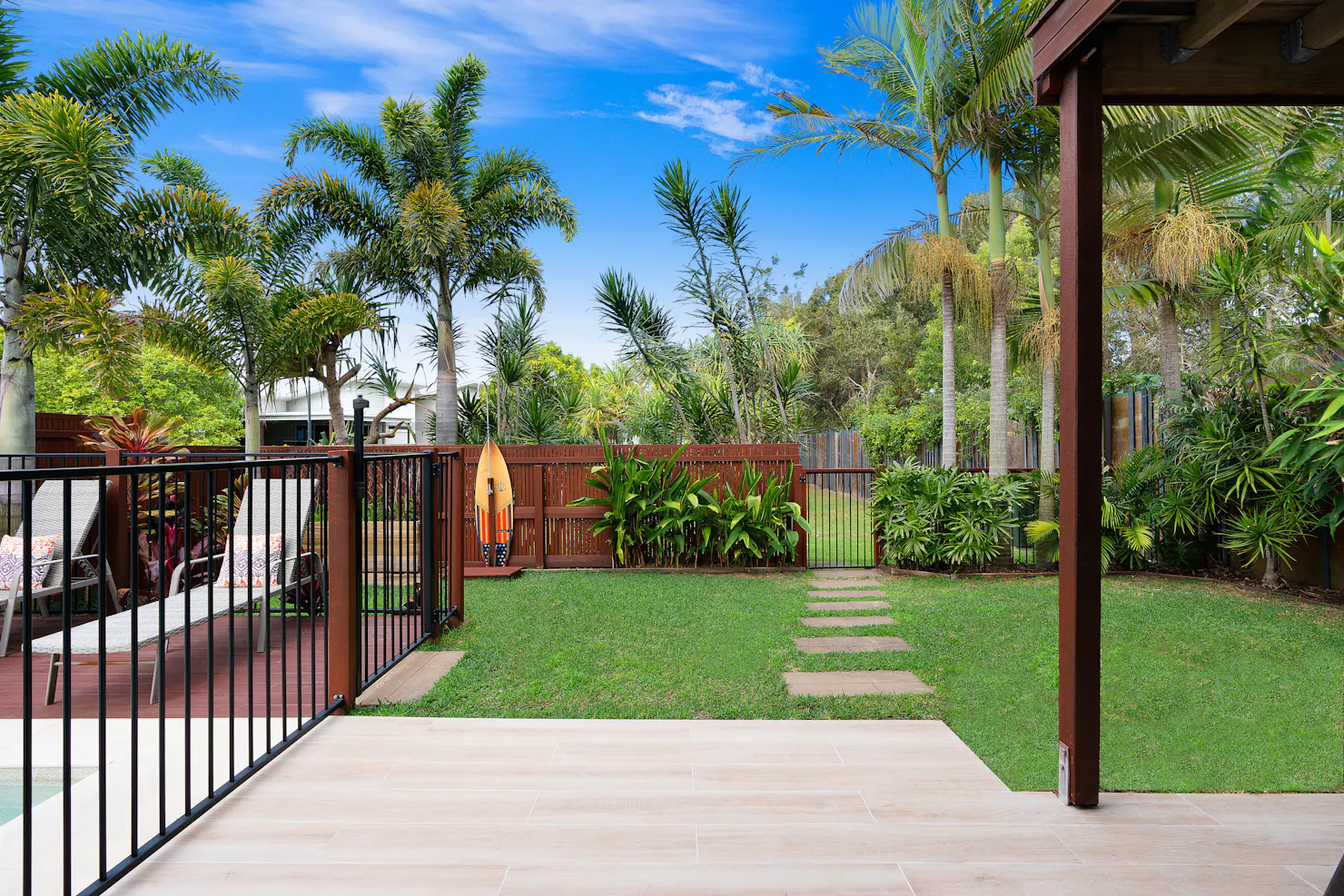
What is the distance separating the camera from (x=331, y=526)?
3.06m

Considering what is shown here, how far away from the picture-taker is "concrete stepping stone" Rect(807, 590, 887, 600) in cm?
626

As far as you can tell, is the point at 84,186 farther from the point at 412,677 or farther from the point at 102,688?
the point at 102,688

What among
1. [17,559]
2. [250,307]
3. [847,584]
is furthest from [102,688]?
[250,307]

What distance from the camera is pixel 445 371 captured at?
38.7 ft

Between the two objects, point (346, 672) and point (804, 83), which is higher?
point (804, 83)

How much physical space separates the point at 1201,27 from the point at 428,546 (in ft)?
13.3

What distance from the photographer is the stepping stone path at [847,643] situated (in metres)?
3.69

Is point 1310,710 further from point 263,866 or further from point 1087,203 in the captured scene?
point 263,866

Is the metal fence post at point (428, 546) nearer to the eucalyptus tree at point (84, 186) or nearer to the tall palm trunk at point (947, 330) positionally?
the eucalyptus tree at point (84, 186)

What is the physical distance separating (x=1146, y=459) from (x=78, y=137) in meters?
10.5

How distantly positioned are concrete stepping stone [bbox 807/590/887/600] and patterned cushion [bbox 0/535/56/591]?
5.23 metres

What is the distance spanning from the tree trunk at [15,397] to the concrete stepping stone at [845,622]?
719 cm

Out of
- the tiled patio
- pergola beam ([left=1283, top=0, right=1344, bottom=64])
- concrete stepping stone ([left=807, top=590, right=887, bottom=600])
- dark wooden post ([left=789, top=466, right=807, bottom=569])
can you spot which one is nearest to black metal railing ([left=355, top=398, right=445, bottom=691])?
the tiled patio

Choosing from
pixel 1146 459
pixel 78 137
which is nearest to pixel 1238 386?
pixel 1146 459
